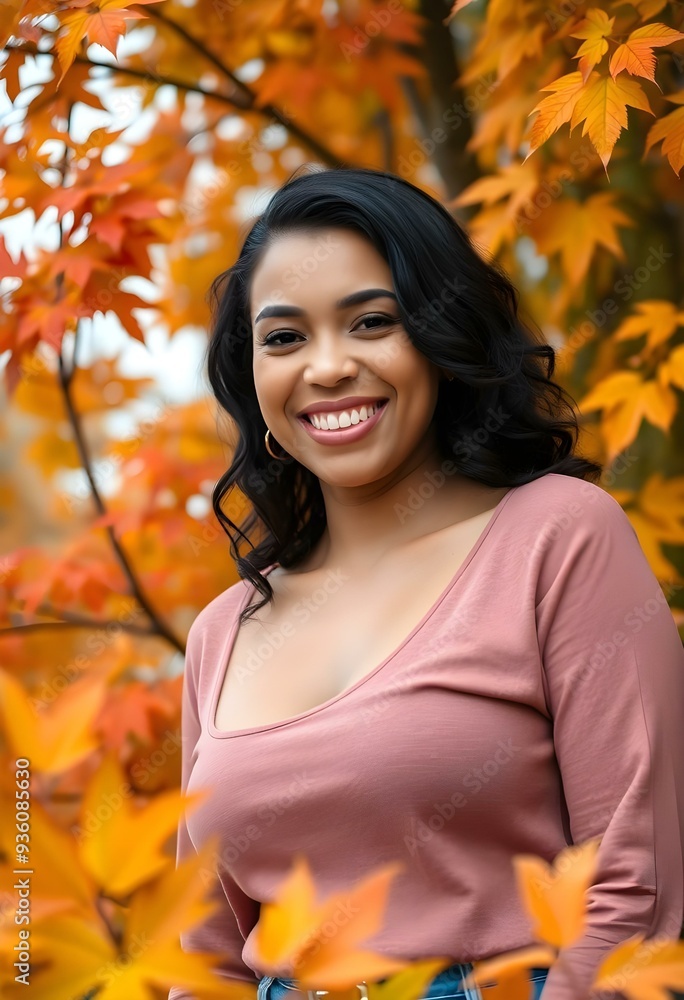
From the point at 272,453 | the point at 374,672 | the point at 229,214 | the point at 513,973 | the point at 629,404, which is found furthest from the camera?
the point at 229,214

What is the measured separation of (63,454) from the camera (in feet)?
11.1

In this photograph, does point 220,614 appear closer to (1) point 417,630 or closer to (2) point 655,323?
(1) point 417,630

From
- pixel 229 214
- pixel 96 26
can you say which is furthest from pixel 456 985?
pixel 229 214

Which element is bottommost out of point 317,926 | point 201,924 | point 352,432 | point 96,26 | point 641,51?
point 201,924

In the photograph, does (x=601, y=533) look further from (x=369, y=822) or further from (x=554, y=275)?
(x=554, y=275)

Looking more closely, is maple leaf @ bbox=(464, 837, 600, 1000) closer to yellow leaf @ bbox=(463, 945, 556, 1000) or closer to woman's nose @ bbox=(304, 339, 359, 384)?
yellow leaf @ bbox=(463, 945, 556, 1000)

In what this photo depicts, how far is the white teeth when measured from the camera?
4.86 feet

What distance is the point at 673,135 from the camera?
146 centimetres

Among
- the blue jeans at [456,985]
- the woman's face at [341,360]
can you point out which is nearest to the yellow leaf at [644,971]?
the blue jeans at [456,985]

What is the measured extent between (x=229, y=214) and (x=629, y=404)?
1.66 metres

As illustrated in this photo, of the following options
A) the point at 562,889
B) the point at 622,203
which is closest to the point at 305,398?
the point at 562,889

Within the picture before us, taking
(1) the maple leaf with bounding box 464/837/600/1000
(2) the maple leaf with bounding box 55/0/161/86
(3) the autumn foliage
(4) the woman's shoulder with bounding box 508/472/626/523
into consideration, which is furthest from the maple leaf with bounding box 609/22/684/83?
(1) the maple leaf with bounding box 464/837/600/1000

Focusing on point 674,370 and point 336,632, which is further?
point 674,370

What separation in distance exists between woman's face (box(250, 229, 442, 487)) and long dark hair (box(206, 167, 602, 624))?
0.03 m
